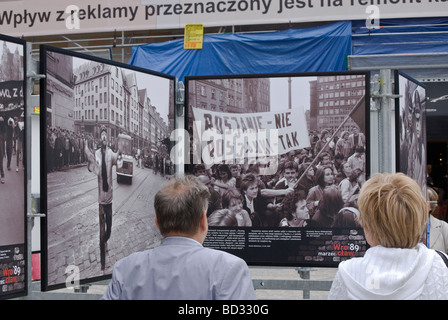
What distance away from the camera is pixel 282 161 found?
356 cm

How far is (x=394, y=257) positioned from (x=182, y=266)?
2.31 ft

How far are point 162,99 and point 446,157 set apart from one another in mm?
8364

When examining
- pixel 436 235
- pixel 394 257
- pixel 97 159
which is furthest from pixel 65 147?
pixel 436 235

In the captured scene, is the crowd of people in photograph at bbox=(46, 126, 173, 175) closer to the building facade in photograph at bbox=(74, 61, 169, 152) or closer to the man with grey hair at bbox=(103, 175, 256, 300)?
the building facade in photograph at bbox=(74, 61, 169, 152)

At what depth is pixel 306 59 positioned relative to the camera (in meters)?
9.32

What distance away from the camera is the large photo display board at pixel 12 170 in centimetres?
260

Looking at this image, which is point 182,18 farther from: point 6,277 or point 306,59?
point 6,277

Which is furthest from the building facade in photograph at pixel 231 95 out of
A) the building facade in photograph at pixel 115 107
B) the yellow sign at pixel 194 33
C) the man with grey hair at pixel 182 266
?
the yellow sign at pixel 194 33

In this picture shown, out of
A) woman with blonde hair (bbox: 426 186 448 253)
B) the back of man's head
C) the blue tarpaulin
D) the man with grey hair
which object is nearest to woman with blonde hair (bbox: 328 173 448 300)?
the man with grey hair

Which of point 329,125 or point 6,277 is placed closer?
point 6,277

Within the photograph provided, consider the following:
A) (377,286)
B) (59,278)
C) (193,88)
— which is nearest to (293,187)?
(193,88)

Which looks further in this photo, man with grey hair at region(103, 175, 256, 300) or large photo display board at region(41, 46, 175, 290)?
large photo display board at region(41, 46, 175, 290)

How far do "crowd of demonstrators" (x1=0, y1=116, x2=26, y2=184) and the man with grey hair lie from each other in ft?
3.42

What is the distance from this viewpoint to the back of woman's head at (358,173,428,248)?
1.84 metres
